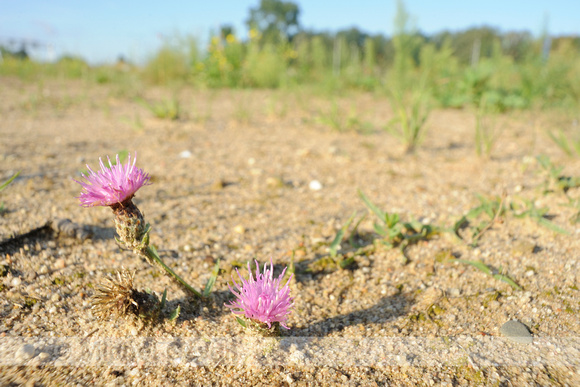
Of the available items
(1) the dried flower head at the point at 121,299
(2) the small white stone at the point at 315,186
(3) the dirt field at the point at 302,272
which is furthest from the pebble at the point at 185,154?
(1) the dried flower head at the point at 121,299

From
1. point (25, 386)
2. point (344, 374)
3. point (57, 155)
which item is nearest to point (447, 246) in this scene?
point (344, 374)

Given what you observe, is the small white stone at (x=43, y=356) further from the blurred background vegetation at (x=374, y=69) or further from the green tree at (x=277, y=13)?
the green tree at (x=277, y=13)

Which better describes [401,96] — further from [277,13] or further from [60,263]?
[277,13]

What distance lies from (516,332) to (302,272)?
76cm

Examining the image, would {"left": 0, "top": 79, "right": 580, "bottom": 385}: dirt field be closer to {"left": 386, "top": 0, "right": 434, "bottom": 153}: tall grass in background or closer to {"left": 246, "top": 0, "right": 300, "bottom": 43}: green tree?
{"left": 386, "top": 0, "right": 434, "bottom": 153}: tall grass in background

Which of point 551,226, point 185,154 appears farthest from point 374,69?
point 551,226

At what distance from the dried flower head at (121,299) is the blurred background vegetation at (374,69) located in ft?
9.21

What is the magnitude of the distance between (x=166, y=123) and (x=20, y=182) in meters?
1.91

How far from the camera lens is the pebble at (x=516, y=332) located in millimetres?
1225

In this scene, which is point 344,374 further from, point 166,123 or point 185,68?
point 185,68

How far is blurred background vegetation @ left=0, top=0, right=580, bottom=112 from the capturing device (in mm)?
4620

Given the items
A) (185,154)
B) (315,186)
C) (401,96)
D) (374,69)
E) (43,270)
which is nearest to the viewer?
(43,270)

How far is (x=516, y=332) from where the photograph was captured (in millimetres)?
1246

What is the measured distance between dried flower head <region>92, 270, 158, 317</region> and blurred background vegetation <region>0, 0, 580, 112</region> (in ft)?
9.21
